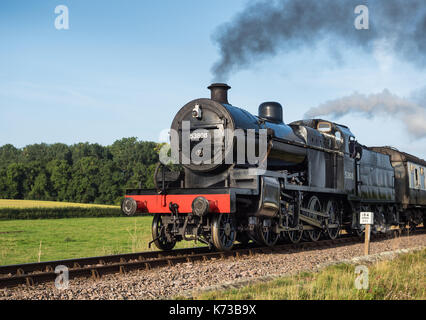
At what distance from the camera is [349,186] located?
567 inches

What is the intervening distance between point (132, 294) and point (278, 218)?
5.81m

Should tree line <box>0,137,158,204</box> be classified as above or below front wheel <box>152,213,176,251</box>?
above

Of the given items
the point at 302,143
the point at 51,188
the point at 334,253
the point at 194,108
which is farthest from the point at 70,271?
the point at 51,188

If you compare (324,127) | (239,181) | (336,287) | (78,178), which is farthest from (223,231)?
(78,178)

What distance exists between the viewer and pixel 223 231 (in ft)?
32.2

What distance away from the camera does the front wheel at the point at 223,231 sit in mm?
9477

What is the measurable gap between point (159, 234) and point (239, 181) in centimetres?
232

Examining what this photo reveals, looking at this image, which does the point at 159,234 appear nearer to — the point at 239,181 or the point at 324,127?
the point at 239,181

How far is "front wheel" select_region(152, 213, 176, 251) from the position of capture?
Answer: 10.6 m

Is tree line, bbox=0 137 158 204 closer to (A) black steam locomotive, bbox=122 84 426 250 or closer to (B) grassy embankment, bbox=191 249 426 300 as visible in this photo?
(A) black steam locomotive, bbox=122 84 426 250

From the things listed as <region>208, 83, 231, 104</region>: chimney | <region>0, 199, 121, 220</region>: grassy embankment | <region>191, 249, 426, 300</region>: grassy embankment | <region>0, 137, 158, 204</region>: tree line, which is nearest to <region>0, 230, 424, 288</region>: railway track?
<region>191, 249, 426, 300</region>: grassy embankment

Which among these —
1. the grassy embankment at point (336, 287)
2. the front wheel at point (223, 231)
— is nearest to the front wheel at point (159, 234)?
the front wheel at point (223, 231)

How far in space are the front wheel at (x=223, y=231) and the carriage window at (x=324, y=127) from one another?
5.65 metres

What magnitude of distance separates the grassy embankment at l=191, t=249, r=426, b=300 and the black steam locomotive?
266cm
